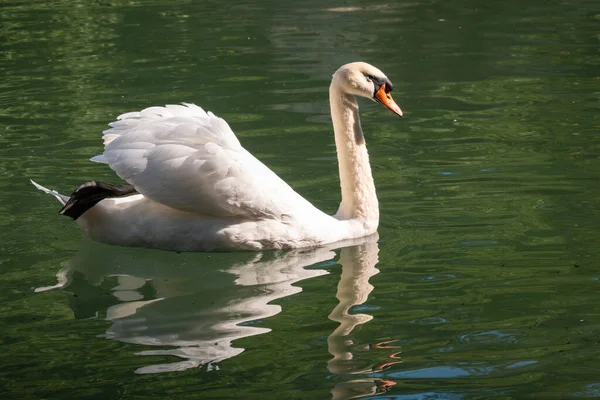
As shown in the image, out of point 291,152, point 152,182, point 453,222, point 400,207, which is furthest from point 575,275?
point 291,152

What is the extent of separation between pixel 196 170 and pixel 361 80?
4.35 feet

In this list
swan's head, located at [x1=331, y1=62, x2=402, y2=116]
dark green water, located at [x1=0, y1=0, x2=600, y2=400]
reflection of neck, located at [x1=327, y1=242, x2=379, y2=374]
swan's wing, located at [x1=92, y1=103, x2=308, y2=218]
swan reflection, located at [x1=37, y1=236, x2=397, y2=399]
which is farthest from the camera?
swan's head, located at [x1=331, y1=62, x2=402, y2=116]

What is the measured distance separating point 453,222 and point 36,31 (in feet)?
31.9

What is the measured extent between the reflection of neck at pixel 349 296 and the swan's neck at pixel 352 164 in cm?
27

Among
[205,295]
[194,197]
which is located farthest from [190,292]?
[194,197]

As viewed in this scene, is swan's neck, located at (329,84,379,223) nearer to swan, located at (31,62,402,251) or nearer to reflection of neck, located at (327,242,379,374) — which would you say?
swan, located at (31,62,402,251)

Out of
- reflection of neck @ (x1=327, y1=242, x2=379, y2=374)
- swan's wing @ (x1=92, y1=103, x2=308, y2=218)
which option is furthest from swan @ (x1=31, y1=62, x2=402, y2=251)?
reflection of neck @ (x1=327, y1=242, x2=379, y2=374)

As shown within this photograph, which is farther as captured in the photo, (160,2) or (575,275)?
(160,2)

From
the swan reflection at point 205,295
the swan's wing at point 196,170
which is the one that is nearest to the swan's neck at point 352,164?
the swan reflection at point 205,295

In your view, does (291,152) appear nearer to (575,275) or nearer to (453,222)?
(453,222)

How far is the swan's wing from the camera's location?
7.12m

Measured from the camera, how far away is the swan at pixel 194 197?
7.13 metres

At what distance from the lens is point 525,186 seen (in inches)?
335

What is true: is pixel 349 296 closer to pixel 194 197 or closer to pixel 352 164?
pixel 194 197
